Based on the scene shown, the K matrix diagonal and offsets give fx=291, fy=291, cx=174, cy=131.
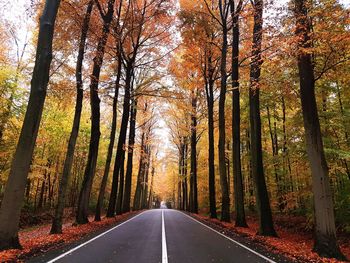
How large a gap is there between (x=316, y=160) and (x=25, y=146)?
8391 millimetres

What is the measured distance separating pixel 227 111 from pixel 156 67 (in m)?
6.92

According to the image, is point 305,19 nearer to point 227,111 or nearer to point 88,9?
point 88,9

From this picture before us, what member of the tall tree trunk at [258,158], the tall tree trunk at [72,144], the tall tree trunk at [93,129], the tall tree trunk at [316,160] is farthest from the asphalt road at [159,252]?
the tall tree trunk at [93,129]

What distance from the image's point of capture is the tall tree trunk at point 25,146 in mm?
7777

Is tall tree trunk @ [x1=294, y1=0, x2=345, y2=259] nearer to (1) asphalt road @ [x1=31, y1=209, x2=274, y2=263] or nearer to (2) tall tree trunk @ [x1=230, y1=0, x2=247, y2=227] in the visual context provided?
(1) asphalt road @ [x1=31, y1=209, x2=274, y2=263]

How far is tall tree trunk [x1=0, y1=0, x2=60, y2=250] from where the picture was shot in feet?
25.5

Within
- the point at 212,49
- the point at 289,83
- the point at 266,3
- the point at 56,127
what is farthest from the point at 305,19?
the point at 56,127

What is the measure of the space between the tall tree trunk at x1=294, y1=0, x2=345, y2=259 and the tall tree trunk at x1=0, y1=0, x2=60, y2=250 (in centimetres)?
769

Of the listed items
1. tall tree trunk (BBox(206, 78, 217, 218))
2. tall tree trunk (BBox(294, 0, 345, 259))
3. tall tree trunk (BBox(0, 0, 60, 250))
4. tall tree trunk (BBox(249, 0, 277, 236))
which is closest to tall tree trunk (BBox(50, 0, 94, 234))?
tall tree trunk (BBox(0, 0, 60, 250))

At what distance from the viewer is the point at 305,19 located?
9219 millimetres

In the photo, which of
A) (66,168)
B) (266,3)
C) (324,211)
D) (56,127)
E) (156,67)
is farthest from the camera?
(56,127)

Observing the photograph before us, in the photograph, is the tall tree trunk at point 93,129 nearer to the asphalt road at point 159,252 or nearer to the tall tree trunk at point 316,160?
the asphalt road at point 159,252

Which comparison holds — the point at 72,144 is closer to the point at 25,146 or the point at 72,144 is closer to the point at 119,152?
the point at 25,146

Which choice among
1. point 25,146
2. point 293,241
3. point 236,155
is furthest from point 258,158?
point 25,146
